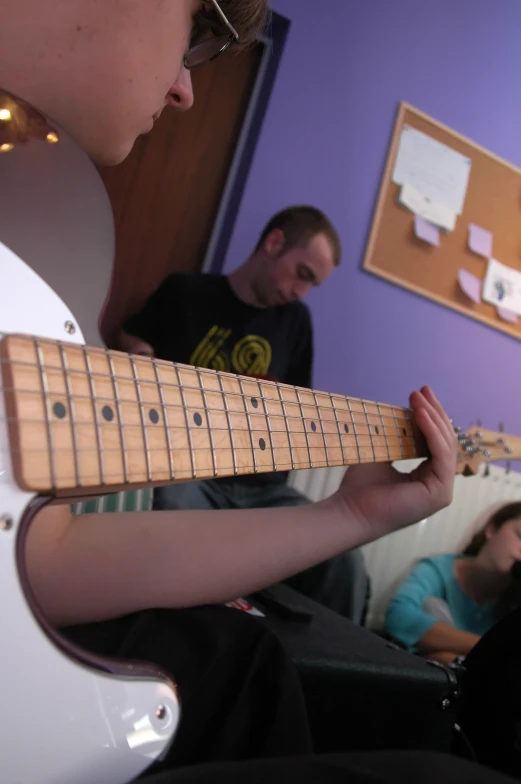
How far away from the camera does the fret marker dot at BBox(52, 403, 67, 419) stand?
1.13 feet

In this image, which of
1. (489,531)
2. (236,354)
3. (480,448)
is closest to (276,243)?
(236,354)

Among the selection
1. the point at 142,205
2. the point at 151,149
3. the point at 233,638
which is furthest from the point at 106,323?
the point at 233,638

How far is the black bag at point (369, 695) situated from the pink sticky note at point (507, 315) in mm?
1486

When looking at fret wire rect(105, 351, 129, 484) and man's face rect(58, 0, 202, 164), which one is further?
man's face rect(58, 0, 202, 164)

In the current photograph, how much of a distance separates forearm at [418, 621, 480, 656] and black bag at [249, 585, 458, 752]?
0.62 meters

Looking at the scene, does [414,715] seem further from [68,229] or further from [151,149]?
[151,149]

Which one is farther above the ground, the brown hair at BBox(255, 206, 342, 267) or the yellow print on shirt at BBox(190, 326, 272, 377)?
the brown hair at BBox(255, 206, 342, 267)

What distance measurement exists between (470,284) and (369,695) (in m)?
1.52

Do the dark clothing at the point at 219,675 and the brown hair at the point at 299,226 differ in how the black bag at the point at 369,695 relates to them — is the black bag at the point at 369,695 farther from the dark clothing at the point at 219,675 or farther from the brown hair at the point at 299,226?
the brown hair at the point at 299,226

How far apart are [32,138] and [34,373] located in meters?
0.23

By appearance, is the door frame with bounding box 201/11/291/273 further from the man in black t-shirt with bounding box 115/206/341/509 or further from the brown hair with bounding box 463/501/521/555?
the brown hair with bounding box 463/501/521/555

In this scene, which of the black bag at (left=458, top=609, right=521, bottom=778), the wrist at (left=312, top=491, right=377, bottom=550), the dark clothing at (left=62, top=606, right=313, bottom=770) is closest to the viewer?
the dark clothing at (left=62, top=606, right=313, bottom=770)

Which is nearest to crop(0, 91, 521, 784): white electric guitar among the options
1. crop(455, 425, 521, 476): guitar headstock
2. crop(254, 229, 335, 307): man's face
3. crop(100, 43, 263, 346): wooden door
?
crop(455, 425, 521, 476): guitar headstock

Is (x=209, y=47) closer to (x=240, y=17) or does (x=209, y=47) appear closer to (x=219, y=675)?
(x=240, y=17)
